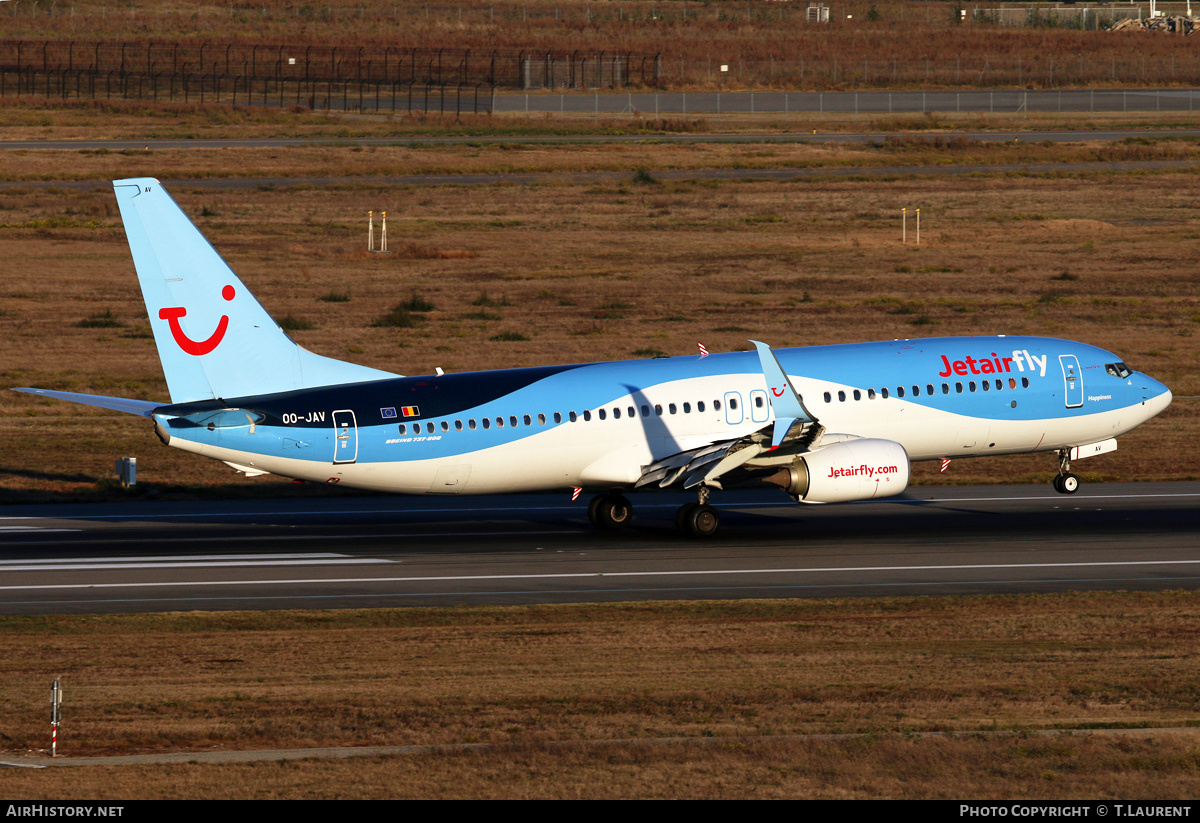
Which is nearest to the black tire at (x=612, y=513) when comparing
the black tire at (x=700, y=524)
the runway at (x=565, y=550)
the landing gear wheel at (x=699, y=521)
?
the runway at (x=565, y=550)

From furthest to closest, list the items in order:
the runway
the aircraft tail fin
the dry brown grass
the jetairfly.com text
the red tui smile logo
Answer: the jetairfly.com text < the red tui smile logo < the aircraft tail fin < the runway < the dry brown grass

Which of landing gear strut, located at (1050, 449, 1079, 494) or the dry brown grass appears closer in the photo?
the dry brown grass

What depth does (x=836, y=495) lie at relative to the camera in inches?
1303

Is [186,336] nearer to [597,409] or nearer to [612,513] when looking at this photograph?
[597,409]

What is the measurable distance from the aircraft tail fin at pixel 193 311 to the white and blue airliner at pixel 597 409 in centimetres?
4

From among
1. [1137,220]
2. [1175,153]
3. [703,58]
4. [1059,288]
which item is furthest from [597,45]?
[1059,288]

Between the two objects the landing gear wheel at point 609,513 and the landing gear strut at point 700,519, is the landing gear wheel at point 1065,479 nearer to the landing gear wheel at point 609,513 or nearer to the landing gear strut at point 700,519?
the landing gear strut at point 700,519

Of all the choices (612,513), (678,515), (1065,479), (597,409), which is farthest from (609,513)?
(1065,479)

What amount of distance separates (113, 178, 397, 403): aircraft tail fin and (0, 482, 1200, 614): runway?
4.00m

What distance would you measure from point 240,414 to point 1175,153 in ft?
294

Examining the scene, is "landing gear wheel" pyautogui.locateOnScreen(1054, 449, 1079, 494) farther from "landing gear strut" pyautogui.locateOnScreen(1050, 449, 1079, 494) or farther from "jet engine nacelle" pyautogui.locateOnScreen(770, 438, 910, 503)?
"jet engine nacelle" pyautogui.locateOnScreen(770, 438, 910, 503)

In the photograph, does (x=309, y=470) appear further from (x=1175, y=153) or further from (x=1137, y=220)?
(x=1175, y=153)

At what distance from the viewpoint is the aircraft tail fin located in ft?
102

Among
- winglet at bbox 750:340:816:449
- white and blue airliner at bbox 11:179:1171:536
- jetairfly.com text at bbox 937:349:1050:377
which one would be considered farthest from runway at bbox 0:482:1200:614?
jetairfly.com text at bbox 937:349:1050:377
